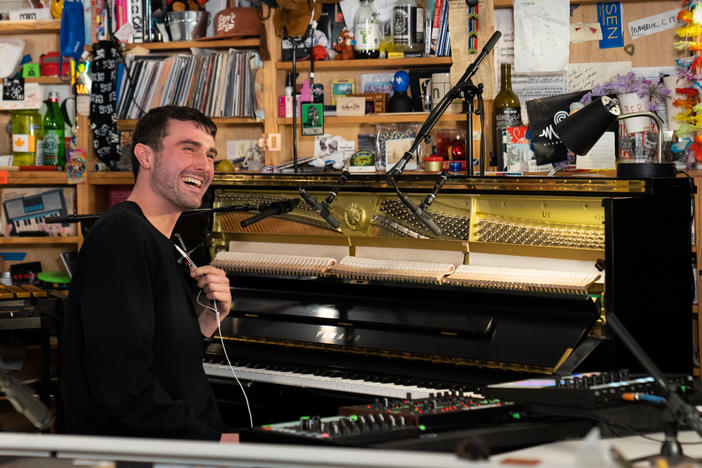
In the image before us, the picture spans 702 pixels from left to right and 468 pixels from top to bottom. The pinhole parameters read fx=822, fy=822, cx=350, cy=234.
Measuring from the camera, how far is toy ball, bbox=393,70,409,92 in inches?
166

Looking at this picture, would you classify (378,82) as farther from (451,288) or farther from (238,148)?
(451,288)

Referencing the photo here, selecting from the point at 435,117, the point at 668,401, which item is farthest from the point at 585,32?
the point at 668,401

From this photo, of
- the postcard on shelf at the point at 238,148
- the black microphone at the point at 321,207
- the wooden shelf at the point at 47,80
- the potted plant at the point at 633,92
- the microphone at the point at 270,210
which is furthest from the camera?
the wooden shelf at the point at 47,80

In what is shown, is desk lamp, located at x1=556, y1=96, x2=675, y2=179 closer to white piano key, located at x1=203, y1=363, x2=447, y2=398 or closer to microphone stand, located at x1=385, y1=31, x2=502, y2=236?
microphone stand, located at x1=385, y1=31, x2=502, y2=236

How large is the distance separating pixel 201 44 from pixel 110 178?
A: 0.92 metres

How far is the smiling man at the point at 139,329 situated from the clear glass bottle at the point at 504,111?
2.02m

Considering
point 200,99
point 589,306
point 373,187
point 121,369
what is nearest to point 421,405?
point 121,369

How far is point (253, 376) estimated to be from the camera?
2936 millimetres

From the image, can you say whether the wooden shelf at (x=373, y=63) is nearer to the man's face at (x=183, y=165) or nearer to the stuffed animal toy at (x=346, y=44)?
the stuffed animal toy at (x=346, y=44)

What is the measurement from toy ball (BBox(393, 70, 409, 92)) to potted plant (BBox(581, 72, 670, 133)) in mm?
883

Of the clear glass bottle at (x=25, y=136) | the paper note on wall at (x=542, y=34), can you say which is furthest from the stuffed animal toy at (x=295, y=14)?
the clear glass bottle at (x=25, y=136)

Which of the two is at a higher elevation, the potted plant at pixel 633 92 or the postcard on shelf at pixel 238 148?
the potted plant at pixel 633 92

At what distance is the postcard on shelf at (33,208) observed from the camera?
16.2 feet

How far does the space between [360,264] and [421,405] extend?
1.20m
